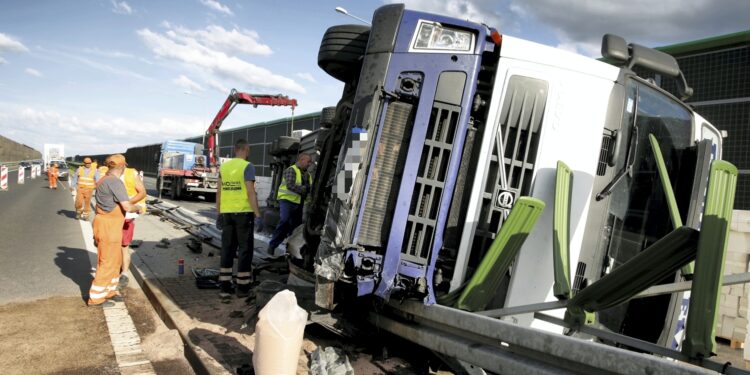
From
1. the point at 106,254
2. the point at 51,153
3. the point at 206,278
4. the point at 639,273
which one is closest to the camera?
the point at 639,273

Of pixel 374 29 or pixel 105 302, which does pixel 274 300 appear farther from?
pixel 105 302

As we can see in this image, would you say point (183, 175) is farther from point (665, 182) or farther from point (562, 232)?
point (665, 182)

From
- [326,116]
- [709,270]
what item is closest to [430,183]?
[709,270]

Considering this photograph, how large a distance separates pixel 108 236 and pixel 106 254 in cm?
20

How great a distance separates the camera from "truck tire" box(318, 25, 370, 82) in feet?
12.6

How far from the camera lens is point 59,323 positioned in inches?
183

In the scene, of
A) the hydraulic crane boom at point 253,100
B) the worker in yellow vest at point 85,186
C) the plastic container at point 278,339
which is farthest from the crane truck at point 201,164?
the plastic container at point 278,339

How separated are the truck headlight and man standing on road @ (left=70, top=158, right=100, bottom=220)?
11.8 m

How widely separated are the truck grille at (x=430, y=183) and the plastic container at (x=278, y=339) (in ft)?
2.65

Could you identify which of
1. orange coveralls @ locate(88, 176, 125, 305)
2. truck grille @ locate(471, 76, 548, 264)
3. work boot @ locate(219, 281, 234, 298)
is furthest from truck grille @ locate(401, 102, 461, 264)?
orange coveralls @ locate(88, 176, 125, 305)

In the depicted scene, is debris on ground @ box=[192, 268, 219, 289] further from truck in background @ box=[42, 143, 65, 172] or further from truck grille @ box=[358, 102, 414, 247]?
truck in background @ box=[42, 143, 65, 172]

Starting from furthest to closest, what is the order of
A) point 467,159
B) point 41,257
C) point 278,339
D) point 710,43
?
1. point 710,43
2. point 41,257
3. point 467,159
4. point 278,339

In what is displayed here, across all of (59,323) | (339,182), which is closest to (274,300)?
(339,182)

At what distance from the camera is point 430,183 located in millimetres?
3178
